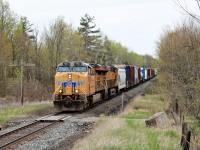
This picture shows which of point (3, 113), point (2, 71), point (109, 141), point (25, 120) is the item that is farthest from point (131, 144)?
point (2, 71)

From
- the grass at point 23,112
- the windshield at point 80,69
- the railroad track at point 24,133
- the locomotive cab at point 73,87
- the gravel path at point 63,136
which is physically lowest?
the gravel path at point 63,136

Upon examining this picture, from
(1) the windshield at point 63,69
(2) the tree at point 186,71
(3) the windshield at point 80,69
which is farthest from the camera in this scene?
(1) the windshield at point 63,69

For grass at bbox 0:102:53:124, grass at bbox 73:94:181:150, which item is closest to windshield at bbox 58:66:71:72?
grass at bbox 0:102:53:124

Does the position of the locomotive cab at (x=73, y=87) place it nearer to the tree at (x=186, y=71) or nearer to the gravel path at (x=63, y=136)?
the gravel path at (x=63, y=136)

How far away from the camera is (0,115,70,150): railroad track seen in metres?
12.8

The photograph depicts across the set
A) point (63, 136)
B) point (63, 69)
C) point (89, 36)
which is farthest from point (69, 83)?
point (89, 36)

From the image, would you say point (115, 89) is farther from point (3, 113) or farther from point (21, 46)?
point (21, 46)

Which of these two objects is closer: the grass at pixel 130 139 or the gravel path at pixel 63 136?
the grass at pixel 130 139

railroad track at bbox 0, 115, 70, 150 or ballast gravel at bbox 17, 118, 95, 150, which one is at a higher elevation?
railroad track at bbox 0, 115, 70, 150

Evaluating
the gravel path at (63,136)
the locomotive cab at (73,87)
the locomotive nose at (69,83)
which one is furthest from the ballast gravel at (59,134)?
the locomotive nose at (69,83)

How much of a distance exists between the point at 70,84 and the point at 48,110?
7.34 ft

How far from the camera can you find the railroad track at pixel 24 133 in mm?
12806

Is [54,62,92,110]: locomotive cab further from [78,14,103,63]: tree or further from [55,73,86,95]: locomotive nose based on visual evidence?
[78,14,103,63]: tree

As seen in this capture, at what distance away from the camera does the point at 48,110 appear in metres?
23.9
